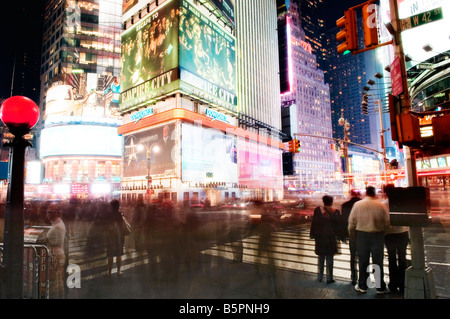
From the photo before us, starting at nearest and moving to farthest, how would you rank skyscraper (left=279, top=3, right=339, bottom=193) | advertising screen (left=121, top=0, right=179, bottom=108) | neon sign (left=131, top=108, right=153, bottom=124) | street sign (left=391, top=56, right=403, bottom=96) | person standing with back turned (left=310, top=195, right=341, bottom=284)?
Result: street sign (left=391, top=56, right=403, bottom=96)
person standing with back turned (left=310, top=195, right=341, bottom=284)
advertising screen (left=121, top=0, right=179, bottom=108)
neon sign (left=131, top=108, right=153, bottom=124)
skyscraper (left=279, top=3, right=339, bottom=193)

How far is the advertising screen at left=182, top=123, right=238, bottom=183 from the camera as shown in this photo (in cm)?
4541

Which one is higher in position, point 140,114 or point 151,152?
point 140,114

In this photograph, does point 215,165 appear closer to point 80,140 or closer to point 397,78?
point 80,140

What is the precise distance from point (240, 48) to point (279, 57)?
81.8 ft

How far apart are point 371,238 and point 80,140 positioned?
248ft

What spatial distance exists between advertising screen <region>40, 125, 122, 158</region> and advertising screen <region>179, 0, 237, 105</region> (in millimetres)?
34974

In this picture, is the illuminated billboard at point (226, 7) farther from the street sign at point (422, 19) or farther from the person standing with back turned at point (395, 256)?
the person standing with back turned at point (395, 256)

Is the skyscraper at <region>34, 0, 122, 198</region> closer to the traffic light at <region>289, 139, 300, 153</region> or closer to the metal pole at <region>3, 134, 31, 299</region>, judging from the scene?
the traffic light at <region>289, 139, 300, 153</region>

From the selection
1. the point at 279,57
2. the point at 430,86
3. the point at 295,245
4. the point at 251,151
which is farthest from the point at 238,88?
the point at 295,245

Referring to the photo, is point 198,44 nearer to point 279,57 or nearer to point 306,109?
point 279,57

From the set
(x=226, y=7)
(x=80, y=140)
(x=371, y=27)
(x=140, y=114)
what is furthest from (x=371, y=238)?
(x=80, y=140)

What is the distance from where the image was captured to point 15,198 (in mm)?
3781

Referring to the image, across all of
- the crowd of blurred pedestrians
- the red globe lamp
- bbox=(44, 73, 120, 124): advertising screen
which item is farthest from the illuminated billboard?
the red globe lamp

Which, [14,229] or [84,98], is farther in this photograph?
[84,98]
